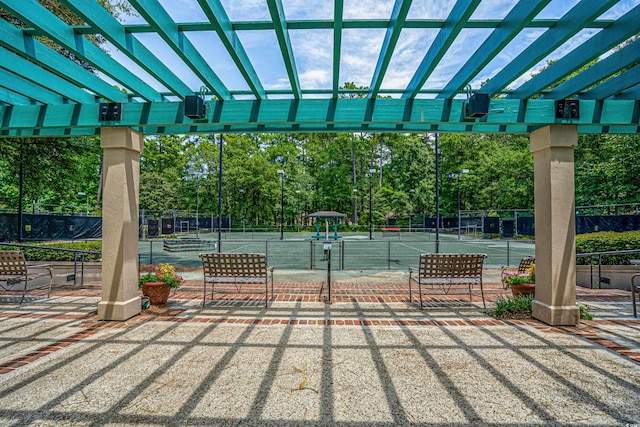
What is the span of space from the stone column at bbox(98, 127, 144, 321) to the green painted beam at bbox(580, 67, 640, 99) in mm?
7526

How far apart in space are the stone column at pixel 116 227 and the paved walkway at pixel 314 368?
33 cm

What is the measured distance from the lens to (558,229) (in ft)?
17.1

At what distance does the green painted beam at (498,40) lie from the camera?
3.29m

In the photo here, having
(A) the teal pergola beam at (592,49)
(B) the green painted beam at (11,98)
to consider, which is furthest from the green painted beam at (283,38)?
(B) the green painted beam at (11,98)

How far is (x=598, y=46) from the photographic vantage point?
13.1ft

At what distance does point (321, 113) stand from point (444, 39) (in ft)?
7.20

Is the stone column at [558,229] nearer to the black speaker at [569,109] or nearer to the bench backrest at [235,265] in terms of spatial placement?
the black speaker at [569,109]

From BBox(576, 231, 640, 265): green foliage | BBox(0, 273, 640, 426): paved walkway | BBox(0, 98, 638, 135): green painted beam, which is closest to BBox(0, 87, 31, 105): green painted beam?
BBox(0, 98, 638, 135): green painted beam

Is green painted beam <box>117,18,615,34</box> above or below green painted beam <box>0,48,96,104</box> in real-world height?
above

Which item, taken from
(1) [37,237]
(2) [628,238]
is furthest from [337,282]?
(1) [37,237]

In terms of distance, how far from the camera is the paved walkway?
111 inches

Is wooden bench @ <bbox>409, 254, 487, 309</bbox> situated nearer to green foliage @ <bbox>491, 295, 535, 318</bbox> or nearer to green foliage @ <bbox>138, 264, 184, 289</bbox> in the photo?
green foliage @ <bbox>491, 295, 535, 318</bbox>

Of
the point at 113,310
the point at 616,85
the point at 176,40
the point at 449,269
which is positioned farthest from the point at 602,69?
the point at 113,310

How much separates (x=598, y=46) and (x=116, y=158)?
6.99 meters
